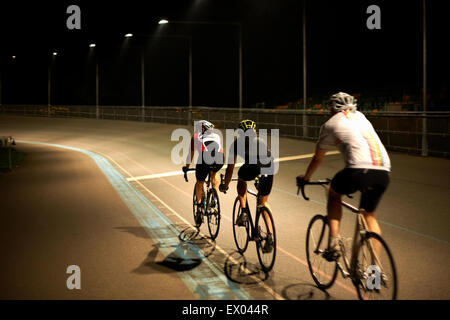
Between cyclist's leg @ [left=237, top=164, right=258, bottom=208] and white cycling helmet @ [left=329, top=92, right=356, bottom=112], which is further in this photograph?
cyclist's leg @ [left=237, top=164, right=258, bottom=208]

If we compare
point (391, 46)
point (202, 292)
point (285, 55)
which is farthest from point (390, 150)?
point (285, 55)

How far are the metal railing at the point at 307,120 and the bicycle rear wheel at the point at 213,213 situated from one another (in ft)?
34.8

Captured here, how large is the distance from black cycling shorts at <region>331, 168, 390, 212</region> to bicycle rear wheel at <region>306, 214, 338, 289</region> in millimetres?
664

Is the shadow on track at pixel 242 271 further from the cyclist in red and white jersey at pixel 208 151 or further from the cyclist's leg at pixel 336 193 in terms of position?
the cyclist in red and white jersey at pixel 208 151

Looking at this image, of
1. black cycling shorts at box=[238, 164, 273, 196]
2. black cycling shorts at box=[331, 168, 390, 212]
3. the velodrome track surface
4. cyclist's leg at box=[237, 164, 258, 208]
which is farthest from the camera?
cyclist's leg at box=[237, 164, 258, 208]

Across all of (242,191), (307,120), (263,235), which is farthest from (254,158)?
(307,120)

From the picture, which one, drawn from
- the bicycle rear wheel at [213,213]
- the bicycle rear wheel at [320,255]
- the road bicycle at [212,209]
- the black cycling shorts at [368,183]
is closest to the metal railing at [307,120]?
the road bicycle at [212,209]

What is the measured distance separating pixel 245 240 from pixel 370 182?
2667 mm

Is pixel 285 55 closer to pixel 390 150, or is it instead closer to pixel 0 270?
pixel 390 150

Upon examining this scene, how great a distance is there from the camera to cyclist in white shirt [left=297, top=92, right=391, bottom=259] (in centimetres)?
505

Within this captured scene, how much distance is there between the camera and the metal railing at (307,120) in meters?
17.3

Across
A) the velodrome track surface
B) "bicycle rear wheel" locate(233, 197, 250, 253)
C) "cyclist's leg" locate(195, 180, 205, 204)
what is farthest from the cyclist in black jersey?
"cyclist's leg" locate(195, 180, 205, 204)

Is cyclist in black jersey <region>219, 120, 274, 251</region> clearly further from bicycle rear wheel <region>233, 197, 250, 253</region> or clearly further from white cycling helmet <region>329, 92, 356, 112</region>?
white cycling helmet <region>329, 92, 356, 112</region>
